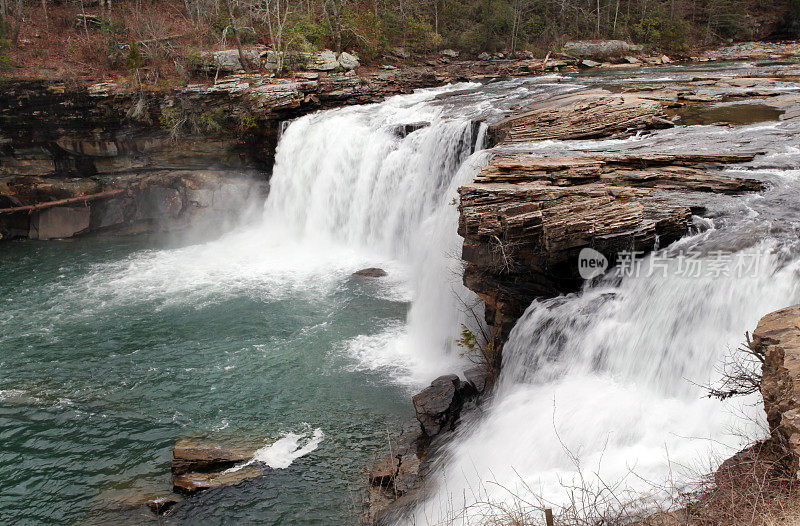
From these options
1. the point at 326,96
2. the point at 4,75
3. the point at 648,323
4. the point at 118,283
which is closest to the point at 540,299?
the point at 648,323

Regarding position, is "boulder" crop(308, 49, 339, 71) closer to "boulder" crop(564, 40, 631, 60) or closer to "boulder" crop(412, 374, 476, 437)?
"boulder" crop(564, 40, 631, 60)

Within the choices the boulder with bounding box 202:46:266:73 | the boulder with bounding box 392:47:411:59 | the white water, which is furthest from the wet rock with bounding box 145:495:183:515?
the boulder with bounding box 392:47:411:59

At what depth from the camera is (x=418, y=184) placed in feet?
54.6

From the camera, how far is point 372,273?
16562 millimetres

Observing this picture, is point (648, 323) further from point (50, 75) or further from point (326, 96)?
point (50, 75)

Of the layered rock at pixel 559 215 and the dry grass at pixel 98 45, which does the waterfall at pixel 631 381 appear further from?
the dry grass at pixel 98 45

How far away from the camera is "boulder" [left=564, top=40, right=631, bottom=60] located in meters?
35.8

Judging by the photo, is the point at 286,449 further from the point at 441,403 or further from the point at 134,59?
the point at 134,59

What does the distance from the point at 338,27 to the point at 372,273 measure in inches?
705

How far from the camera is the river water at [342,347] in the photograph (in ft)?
25.0

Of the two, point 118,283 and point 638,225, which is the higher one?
point 638,225

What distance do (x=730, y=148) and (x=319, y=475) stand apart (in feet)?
34.3

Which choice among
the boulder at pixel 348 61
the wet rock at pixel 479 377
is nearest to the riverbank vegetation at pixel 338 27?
the boulder at pixel 348 61

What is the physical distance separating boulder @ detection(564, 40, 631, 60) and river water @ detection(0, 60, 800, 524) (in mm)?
19214
